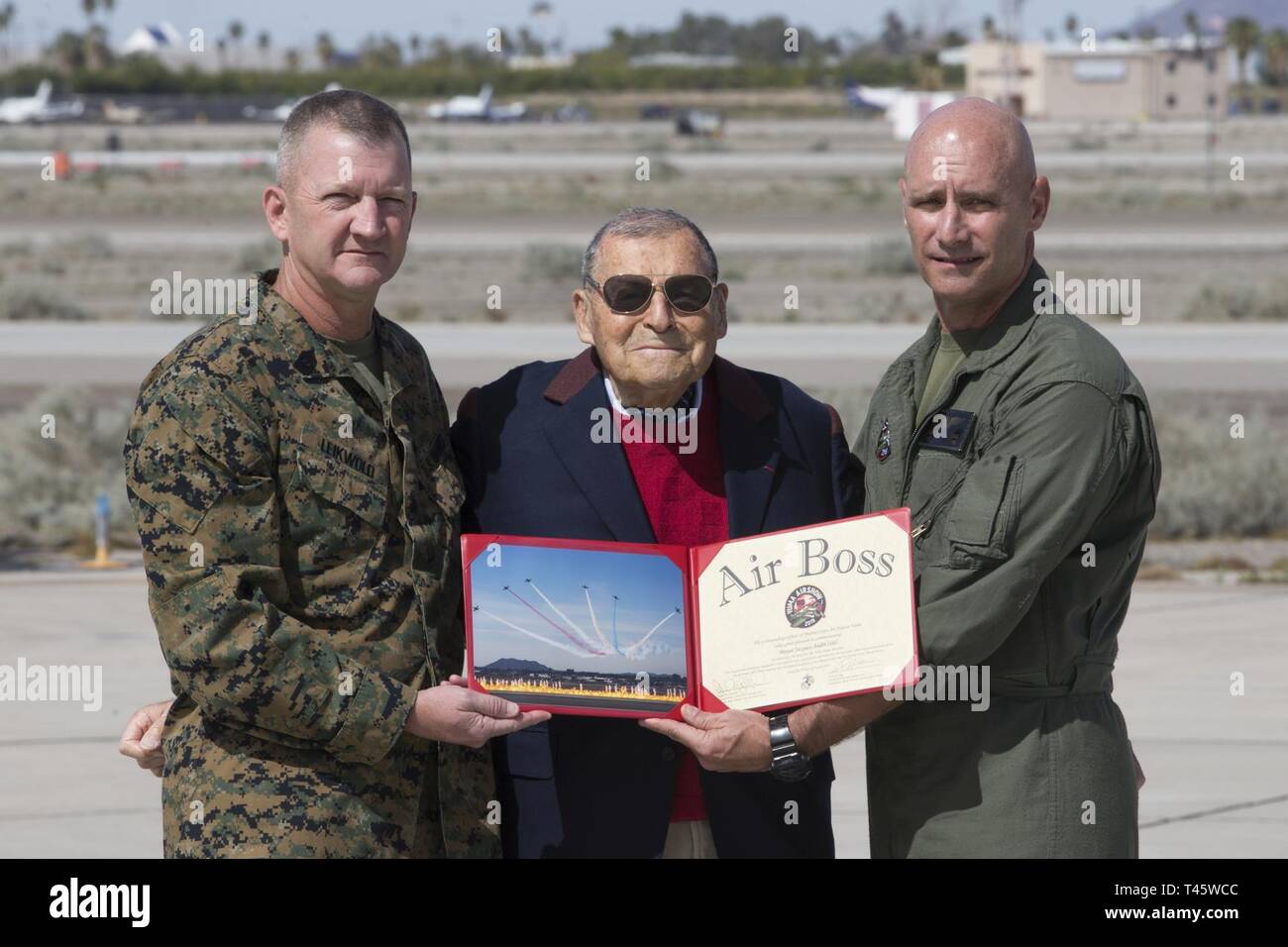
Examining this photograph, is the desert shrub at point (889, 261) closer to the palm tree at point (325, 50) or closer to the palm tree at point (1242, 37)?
the palm tree at point (1242, 37)

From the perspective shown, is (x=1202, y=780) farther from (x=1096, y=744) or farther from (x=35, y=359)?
(x=35, y=359)

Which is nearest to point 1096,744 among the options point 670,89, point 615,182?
point 615,182

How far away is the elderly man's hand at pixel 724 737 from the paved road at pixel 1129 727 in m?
3.40

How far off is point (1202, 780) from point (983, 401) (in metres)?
4.82

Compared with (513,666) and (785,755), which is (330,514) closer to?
(513,666)

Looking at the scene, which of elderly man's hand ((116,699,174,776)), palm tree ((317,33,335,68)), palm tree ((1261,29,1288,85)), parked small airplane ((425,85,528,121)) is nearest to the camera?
elderly man's hand ((116,699,174,776))

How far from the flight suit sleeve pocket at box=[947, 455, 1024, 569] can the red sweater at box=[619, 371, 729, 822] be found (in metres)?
0.55

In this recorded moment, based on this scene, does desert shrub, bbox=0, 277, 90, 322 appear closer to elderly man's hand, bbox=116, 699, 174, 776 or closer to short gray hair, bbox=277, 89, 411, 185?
elderly man's hand, bbox=116, 699, 174, 776

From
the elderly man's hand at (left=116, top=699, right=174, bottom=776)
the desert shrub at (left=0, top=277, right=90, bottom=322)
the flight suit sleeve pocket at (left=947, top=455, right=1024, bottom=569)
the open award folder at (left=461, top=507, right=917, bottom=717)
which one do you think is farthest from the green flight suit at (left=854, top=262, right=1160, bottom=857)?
the desert shrub at (left=0, top=277, right=90, bottom=322)

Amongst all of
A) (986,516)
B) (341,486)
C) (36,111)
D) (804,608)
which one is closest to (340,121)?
(341,486)

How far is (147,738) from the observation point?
12.2ft

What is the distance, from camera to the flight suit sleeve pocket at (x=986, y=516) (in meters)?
3.46

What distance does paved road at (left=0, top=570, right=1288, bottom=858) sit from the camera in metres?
7.18

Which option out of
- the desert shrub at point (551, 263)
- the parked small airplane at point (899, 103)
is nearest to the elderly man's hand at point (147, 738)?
the desert shrub at point (551, 263)
